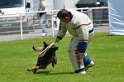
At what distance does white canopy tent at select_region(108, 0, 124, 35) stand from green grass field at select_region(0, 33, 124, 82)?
170 cm

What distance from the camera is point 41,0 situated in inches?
812

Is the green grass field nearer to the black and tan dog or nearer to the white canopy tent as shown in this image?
the black and tan dog

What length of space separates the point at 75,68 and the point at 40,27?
10.8 m

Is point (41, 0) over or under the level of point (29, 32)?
over

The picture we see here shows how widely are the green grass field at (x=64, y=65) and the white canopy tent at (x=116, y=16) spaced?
170 centimetres

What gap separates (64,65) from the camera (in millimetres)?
11750

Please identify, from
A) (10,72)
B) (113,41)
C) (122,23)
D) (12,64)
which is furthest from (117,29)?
(10,72)

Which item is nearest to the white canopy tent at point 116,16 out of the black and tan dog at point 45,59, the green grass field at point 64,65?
the green grass field at point 64,65

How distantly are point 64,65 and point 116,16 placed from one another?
7861mm

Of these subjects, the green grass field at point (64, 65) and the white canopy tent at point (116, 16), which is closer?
the green grass field at point (64, 65)

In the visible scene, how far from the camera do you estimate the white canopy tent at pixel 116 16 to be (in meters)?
19.0

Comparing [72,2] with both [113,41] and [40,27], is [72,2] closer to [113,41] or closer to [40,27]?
[40,27]

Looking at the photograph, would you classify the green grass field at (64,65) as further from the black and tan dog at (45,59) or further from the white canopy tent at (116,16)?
the white canopy tent at (116,16)

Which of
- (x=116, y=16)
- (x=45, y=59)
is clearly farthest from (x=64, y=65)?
(x=116, y=16)
